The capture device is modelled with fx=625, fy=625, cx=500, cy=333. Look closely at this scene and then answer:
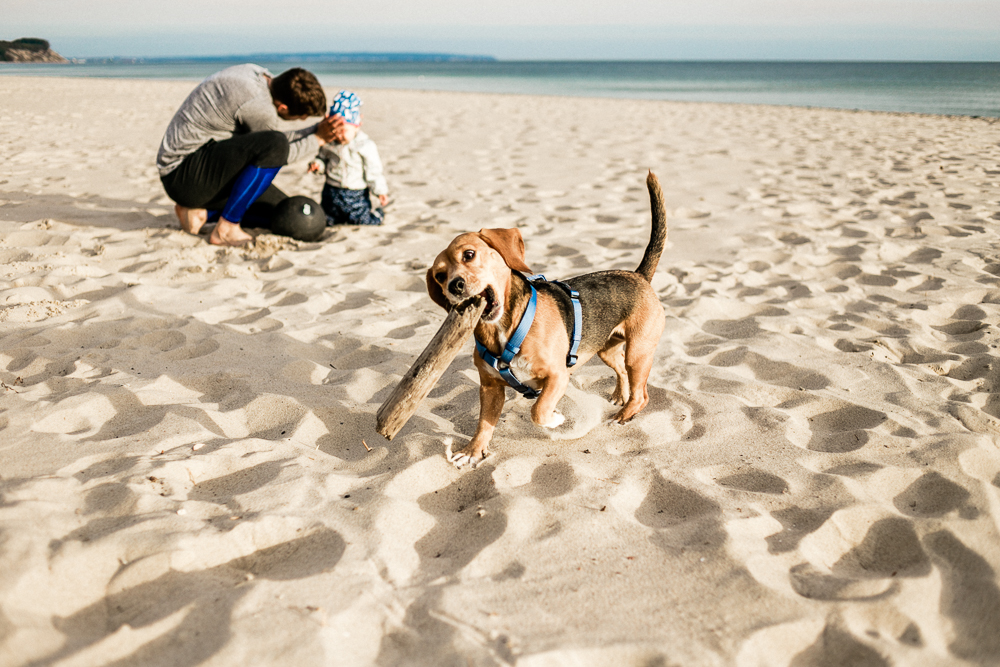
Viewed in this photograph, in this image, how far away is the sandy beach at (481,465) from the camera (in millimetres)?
1856

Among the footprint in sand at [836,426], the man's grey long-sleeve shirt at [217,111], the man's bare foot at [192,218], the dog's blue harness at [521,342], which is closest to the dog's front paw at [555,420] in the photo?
the dog's blue harness at [521,342]

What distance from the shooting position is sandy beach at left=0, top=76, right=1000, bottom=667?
6.09 ft

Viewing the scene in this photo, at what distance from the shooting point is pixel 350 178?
6109 millimetres

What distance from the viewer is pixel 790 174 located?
8.80 m

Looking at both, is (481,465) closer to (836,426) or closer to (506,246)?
(506,246)

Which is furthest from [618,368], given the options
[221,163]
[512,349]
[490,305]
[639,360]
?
[221,163]

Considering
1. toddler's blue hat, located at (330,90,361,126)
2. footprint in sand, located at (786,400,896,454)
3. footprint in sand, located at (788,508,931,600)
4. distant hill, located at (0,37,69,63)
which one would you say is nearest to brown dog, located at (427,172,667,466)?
footprint in sand, located at (786,400,896,454)

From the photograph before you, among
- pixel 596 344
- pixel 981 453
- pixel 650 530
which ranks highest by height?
pixel 596 344

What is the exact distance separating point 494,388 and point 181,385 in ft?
5.56

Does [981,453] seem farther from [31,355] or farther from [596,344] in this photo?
[31,355]

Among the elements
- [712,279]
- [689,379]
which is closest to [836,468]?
[689,379]

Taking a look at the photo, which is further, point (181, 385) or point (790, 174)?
point (790, 174)

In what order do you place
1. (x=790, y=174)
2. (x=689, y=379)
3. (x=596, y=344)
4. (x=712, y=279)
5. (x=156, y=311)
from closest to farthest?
1. (x=596, y=344)
2. (x=689, y=379)
3. (x=156, y=311)
4. (x=712, y=279)
5. (x=790, y=174)

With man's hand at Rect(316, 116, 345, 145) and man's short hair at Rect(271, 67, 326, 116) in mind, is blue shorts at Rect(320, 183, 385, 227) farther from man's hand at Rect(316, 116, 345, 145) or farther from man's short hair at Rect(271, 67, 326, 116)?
man's short hair at Rect(271, 67, 326, 116)
